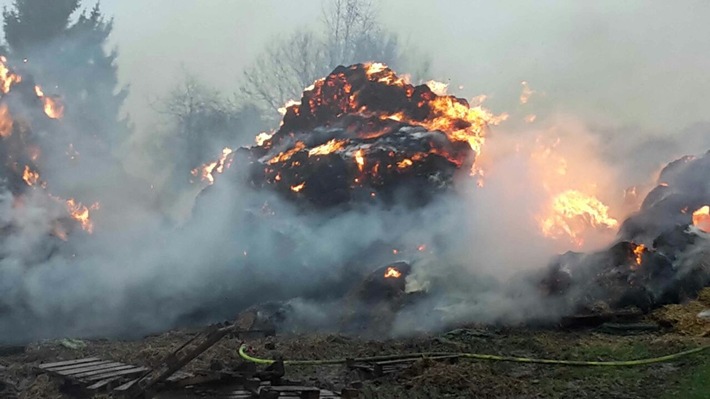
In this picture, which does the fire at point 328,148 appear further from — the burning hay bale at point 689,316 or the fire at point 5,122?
the fire at point 5,122

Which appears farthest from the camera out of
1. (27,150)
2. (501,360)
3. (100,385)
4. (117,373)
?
(27,150)

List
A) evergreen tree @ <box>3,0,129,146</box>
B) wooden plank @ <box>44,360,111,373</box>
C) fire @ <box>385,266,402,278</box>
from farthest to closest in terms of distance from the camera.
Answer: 1. evergreen tree @ <box>3,0,129,146</box>
2. fire @ <box>385,266,402,278</box>
3. wooden plank @ <box>44,360,111,373</box>

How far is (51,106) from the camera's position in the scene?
26094mm

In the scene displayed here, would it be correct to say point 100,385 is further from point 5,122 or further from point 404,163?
point 5,122

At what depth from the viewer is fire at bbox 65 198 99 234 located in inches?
891

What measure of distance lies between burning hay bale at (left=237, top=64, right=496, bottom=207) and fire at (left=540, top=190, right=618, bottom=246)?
352cm

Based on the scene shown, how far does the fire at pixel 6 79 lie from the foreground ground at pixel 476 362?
46.8ft

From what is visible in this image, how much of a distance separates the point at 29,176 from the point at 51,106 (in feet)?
13.5

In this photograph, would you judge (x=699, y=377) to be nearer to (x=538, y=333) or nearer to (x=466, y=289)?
(x=538, y=333)

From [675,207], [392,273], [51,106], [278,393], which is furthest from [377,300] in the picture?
[51,106]

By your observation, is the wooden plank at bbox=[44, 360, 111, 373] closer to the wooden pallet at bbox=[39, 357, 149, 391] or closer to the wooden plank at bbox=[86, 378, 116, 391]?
the wooden pallet at bbox=[39, 357, 149, 391]

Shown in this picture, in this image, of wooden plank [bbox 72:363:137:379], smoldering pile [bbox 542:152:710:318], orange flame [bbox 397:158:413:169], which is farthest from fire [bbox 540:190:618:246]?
wooden plank [bbox 72:363:137:379]

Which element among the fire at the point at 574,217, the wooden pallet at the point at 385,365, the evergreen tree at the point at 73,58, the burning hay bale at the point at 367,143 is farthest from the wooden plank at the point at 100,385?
the evergreen tree at the point at 73,58

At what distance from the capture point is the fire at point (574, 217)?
66.2ft
